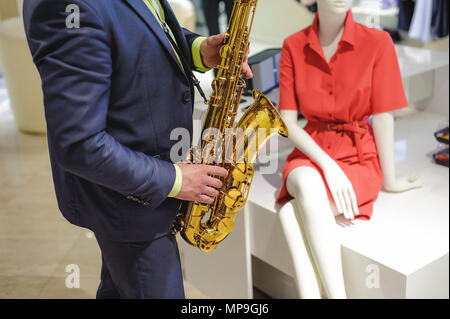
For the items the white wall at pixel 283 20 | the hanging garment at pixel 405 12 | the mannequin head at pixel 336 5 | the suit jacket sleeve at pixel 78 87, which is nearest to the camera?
the suit jacket sleeve at pixel 78 87

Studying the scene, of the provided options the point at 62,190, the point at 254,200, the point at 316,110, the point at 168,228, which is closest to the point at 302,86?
the point at 316,110

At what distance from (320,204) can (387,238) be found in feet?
1.03

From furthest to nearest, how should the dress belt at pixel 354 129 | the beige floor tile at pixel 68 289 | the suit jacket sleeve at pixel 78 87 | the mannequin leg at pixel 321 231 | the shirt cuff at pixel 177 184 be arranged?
the dress belt at pixel 354 129 < the mannequin leg at pixel 321 231 < the beige floor tile at pixel 68 289 < the shirt cuff at pixel 177 184 < the suit jacket sleeve at pixel 78 87

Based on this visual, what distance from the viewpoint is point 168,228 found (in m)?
1.27

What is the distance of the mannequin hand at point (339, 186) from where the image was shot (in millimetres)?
1998

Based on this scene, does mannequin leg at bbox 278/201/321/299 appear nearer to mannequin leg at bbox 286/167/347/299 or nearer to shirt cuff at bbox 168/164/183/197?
mannequin leg at bbox 286/167/347/299

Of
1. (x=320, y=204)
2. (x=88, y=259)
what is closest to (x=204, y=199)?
(x=88, y=259)

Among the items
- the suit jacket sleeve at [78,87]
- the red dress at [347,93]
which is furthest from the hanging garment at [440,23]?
the suit jacket sleeve at [78,87]

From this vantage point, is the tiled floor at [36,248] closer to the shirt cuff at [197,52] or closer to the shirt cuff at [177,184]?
the shirt cuff at [177,184]

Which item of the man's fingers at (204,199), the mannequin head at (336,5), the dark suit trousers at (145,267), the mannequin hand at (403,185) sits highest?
the mannequin head at (336,5)

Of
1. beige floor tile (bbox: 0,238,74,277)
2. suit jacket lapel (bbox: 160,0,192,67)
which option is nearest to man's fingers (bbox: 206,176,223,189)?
suit jacket lapel (bbox: 160,0,192,67)

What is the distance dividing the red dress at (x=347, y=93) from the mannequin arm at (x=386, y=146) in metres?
0.03

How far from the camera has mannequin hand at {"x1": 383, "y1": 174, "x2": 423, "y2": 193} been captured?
2311 millimetres
